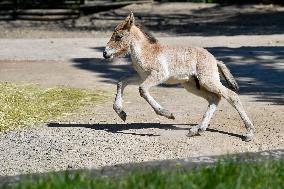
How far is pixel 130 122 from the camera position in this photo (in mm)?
11102

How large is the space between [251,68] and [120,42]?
7095 millimetres

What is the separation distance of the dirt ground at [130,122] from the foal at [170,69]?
0.31m

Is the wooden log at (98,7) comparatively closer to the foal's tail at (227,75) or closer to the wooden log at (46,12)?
the wooden log at (46,12)

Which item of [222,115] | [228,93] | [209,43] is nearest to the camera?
[228,93]

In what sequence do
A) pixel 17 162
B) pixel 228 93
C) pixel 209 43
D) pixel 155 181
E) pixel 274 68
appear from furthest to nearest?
pixel 209 43 → pixel 274 68 → pixel 228 93 → pixel 17 162 → pixel 155 181

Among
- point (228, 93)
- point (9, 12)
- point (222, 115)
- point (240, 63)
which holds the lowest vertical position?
point (9, 12)

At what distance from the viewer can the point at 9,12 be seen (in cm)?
3356

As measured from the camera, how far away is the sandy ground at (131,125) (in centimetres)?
911

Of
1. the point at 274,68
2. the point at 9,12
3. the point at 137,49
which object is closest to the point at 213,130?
the point at 137,49

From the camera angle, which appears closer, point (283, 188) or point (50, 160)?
point (283, 188)

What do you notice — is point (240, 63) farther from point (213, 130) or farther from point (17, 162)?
point (17, 162)

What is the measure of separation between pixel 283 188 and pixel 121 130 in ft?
13.9

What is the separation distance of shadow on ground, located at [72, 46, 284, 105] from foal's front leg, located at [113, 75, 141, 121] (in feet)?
10.0

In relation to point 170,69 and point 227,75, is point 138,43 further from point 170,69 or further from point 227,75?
point 227,75
